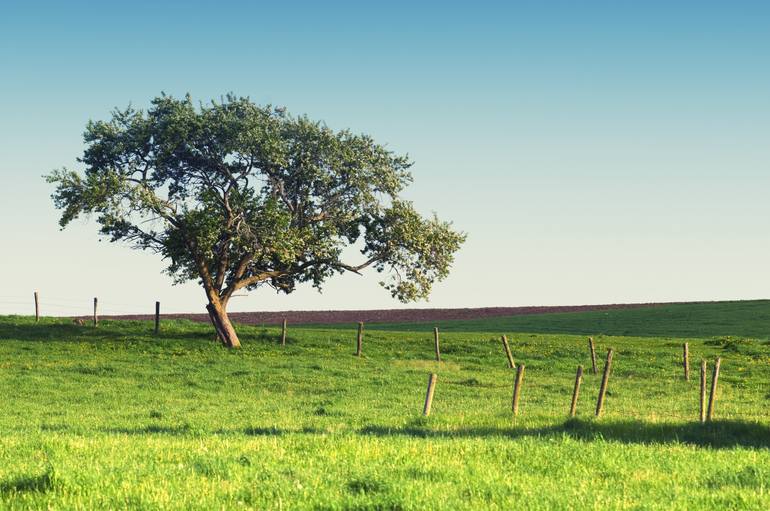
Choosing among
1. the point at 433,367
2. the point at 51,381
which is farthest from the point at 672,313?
the point at 51,381

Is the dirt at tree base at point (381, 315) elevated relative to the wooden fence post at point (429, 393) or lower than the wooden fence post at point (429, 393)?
elevated

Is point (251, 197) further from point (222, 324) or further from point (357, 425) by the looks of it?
point (357, 425)

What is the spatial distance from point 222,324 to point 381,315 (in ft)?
157

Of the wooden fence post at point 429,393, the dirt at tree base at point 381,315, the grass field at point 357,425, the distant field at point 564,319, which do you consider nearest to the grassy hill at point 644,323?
the distant field at point 564,319

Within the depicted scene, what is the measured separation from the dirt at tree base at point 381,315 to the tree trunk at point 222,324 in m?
36.4

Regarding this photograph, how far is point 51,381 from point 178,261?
591 inches

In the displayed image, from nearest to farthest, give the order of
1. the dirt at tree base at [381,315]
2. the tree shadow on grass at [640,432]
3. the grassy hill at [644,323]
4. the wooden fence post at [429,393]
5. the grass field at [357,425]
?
the grass field at [357,425] < the tree shadow on grass at [640,432] < the wooden fence post at [429,393] < the grassy hill at [644,323] < the dirt at tree base at [381,315]

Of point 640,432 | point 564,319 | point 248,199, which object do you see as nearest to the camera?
point 640,432

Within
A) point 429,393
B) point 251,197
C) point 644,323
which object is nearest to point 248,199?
point 251,197

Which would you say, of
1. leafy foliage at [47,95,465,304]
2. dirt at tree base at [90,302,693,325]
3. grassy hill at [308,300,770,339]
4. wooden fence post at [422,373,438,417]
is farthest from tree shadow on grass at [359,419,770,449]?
dirt at tree base at [90,302,693,325]

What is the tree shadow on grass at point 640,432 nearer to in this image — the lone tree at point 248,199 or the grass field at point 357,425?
the grass field at point 357,425

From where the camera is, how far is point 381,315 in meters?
102

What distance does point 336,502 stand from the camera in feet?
35.7

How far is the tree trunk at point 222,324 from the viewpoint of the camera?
5450 cm
